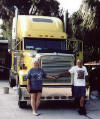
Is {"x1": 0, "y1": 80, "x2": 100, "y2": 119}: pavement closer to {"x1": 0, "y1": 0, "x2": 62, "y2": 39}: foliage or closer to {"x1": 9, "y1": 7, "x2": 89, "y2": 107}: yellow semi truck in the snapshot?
{"x1": 9, "y1": 7, "x2": 89, "y2": 107}: yellow semi truck

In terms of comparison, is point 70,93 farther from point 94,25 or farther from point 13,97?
point 94,25

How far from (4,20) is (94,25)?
25.0 m

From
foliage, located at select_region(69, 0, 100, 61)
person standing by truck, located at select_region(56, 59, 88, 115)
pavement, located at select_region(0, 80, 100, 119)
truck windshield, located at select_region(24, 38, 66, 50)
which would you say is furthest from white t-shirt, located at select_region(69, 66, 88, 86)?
foliage, located at select_region(69, 0, 100, 61)

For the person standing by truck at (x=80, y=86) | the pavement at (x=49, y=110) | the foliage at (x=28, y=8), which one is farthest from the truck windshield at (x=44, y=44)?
the foliage at (x=28, y=8)

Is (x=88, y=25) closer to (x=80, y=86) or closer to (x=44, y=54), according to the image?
(x=44, y=54)

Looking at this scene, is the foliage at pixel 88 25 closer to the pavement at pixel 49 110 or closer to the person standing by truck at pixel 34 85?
the pavement at pixel 49 110

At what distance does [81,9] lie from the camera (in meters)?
16.8

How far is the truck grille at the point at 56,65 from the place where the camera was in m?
11.6

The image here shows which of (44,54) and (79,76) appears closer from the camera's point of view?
(79,76)

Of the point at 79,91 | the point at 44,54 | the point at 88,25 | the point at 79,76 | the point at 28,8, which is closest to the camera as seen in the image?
the point at 79,91

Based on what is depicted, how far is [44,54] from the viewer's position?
1163 centimetres

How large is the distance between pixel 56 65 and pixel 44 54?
24.3 inches

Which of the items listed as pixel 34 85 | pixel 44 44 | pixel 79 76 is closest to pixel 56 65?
pixel 79 76

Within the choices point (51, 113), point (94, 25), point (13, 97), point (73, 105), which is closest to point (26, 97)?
point (51, 113)
